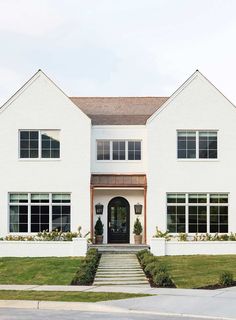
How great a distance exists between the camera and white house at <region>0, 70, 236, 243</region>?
33.2 m

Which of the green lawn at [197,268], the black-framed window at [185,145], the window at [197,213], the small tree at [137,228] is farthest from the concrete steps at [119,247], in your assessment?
the black-framed window at [185,145]

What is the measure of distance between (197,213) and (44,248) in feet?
26.4

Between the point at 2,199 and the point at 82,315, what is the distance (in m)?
18.6

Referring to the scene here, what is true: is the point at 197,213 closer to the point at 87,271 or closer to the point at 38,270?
the point at 38,270

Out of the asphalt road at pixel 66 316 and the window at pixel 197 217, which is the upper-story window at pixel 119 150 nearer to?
the window at pixel 197 217

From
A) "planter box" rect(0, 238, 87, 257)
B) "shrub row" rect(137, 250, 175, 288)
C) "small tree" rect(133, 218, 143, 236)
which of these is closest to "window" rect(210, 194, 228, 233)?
"small tree" rect(133, 218, 143, 236)

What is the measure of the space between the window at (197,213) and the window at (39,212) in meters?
5.33

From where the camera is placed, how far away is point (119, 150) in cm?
3475

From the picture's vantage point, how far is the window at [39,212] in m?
33.2

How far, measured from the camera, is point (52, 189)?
33.4 meters

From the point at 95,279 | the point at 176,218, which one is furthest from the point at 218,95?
the point at 95,279

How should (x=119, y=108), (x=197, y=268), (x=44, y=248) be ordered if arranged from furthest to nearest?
1. (x=119, y=108)
2. (x=44, y=248)
3. (x=197, y=268)

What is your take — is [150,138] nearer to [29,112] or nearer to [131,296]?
[29,112]

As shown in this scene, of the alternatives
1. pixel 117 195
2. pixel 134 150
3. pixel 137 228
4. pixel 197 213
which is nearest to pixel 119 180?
pixel 117 195
